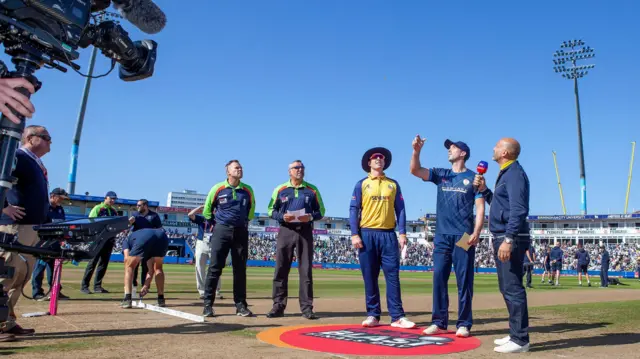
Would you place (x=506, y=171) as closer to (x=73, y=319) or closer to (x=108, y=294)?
(x=73, y=319)

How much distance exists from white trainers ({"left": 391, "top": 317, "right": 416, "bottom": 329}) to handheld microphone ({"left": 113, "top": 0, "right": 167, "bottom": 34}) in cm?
455

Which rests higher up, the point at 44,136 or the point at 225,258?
the point at 44,136

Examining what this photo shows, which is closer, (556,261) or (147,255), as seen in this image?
(147,255)

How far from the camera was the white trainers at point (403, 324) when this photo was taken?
6031 millimetres

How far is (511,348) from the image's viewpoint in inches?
179

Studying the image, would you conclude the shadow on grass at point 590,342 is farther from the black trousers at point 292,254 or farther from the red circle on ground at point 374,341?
the black trousers at point 292,254

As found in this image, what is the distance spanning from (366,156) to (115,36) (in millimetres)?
3608

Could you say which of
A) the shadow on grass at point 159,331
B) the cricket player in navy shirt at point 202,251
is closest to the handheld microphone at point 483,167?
the shadow on grass at point 159,331

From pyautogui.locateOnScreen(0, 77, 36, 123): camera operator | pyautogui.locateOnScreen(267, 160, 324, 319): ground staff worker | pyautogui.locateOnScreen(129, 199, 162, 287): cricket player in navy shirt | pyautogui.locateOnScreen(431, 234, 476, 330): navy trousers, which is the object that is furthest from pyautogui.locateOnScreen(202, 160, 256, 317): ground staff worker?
pyautogui.locateOnScreen(0, 77, 36, 123): camera operator

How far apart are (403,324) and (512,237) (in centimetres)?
199

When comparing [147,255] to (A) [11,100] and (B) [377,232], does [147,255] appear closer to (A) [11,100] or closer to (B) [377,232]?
(B) [377,232]

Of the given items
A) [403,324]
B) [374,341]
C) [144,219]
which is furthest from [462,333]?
[144,219]

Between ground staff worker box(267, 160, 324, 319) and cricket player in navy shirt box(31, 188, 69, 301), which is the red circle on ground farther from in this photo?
cricket player in navy shirt box(31, 188, 69, 301)

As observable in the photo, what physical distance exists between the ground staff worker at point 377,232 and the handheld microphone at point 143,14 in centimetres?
326
